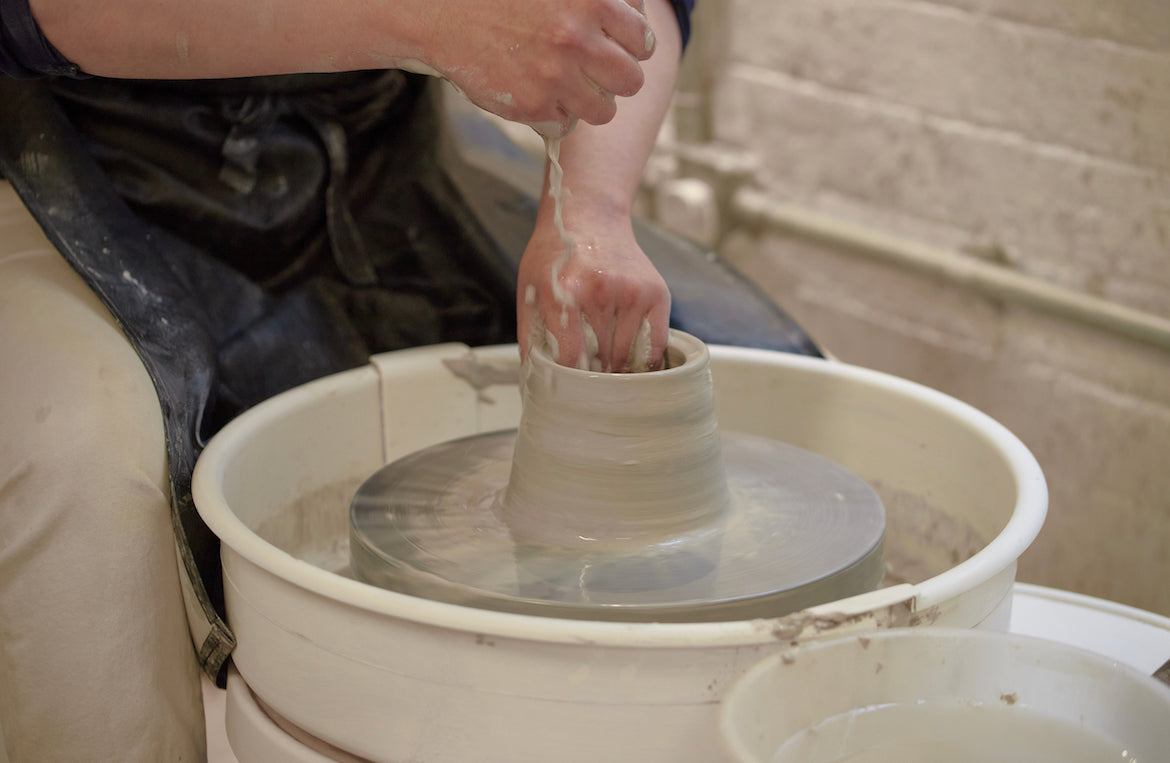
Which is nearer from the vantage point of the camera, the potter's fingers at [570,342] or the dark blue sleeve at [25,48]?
the dark blue sleeve at [25,48]

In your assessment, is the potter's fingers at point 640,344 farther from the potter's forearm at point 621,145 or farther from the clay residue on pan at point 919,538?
the clay residue on pan at point 919,538

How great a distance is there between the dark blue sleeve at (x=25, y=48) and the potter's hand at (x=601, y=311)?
0.43m

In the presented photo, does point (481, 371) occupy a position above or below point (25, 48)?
below

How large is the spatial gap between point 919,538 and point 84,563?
2.68ft

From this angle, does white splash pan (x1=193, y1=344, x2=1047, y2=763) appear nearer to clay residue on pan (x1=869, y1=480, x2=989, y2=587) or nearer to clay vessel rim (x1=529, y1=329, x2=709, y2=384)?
clay residue on pan (x1=869, y1=480, x2=989, y2=587)

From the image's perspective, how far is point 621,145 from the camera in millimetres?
1140

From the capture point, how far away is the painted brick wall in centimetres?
162

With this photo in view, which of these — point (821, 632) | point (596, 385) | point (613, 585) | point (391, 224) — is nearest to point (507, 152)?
point (391, 224)

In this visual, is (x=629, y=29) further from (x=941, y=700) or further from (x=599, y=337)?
(x=941, y=700)

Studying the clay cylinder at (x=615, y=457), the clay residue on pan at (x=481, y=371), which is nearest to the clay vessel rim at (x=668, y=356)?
the clay cylinder at (x=615, y=457)

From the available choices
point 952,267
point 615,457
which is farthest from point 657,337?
point 952,267

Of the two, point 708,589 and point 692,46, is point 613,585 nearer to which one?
point 708,589

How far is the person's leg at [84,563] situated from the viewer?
2.77ft

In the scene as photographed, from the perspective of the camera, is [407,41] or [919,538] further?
[919,538]
